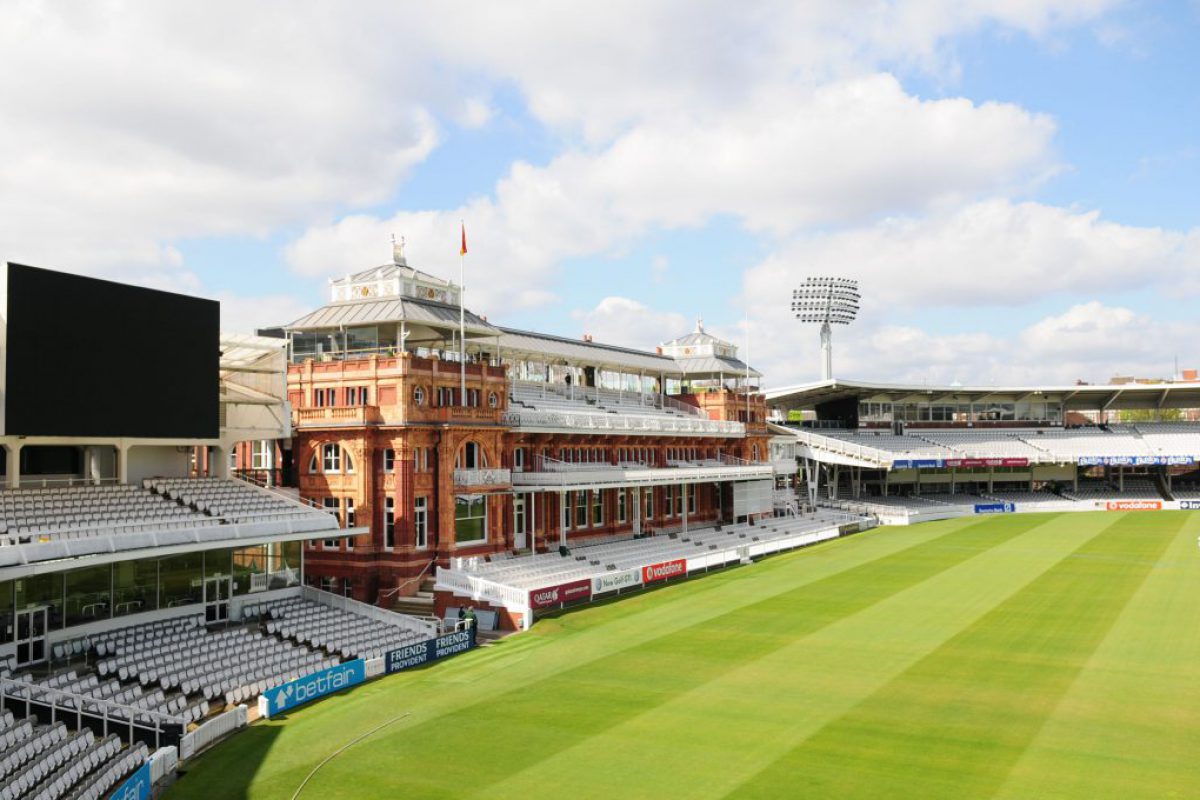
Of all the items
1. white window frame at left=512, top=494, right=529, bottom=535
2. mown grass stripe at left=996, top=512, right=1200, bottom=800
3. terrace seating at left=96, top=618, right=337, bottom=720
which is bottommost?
mown grass stripe at left=996, top=512, right=1200, bottom=800

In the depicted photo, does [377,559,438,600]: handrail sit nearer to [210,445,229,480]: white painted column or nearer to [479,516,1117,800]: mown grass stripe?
[210,445,229,480]: white painted column

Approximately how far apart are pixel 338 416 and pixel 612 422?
1513cm

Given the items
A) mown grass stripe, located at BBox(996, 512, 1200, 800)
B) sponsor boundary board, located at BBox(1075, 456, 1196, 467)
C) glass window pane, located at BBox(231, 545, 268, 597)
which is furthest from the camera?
sponsor boundary board, located at BBox(1075, 456, 1196, 467)

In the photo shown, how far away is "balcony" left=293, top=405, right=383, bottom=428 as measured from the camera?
38.8m

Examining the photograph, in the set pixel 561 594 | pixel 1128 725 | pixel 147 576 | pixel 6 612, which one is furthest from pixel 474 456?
pixel 1128 725

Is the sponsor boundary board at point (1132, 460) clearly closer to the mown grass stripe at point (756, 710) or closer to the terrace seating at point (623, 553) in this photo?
the terrace seating at point (623, 553)

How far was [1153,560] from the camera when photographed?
49.2 metres

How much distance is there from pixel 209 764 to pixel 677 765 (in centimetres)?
1064

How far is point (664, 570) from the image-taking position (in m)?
45.3

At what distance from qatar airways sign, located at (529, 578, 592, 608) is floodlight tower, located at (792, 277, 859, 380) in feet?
186

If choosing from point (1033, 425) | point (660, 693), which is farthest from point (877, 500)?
point (660, 693)

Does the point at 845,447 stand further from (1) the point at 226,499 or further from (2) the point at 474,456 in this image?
(1) the point at 226,499

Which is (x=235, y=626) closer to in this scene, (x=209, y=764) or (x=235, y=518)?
(x=235, y=518)

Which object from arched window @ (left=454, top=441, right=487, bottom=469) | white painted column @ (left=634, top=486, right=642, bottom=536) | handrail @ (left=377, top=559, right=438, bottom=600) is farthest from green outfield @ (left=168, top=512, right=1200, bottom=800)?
white painted column @ (left=634, top=486, right=642, bottom=536)
